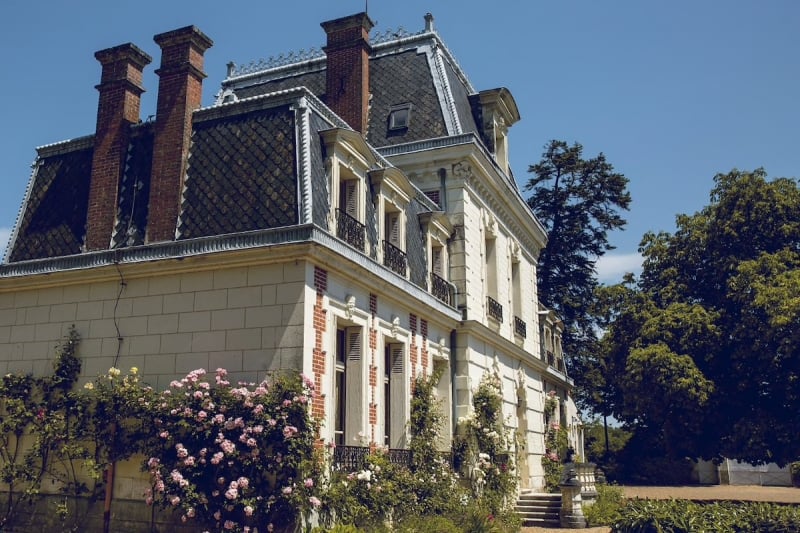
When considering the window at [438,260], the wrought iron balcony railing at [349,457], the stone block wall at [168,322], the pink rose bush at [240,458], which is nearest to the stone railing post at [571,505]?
the window at [438,260]

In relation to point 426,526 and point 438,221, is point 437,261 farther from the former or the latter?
point 426,526

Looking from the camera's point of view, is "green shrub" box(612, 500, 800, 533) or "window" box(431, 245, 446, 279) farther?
"window" box(431, 245, 446, 279)

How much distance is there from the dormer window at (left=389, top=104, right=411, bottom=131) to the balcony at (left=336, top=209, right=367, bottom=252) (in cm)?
648

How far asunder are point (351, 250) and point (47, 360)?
219 inches

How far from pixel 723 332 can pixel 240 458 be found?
18736 mm

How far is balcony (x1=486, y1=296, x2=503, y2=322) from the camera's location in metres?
19.2

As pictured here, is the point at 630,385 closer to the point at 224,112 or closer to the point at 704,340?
the point at 704,340

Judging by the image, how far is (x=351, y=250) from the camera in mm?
12227

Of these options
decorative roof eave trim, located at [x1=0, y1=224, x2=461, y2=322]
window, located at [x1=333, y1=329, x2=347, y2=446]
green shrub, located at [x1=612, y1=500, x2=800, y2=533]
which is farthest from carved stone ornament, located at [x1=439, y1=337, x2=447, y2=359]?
A: green shrub, located at [x1=612, y1=500, x2=800, y2=533]

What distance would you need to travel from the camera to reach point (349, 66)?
17469 mm

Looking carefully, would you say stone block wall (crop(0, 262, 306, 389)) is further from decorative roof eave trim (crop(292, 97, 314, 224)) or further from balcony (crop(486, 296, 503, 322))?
balcony (crop(486, 296, 503, 322))

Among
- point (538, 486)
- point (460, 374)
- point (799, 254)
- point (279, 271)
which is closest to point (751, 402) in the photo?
point (799, 254)

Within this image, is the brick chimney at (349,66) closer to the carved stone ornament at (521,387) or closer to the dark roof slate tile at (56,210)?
the dark roof slate tile at (56,210)

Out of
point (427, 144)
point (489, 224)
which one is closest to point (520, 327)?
point (489, 224)
